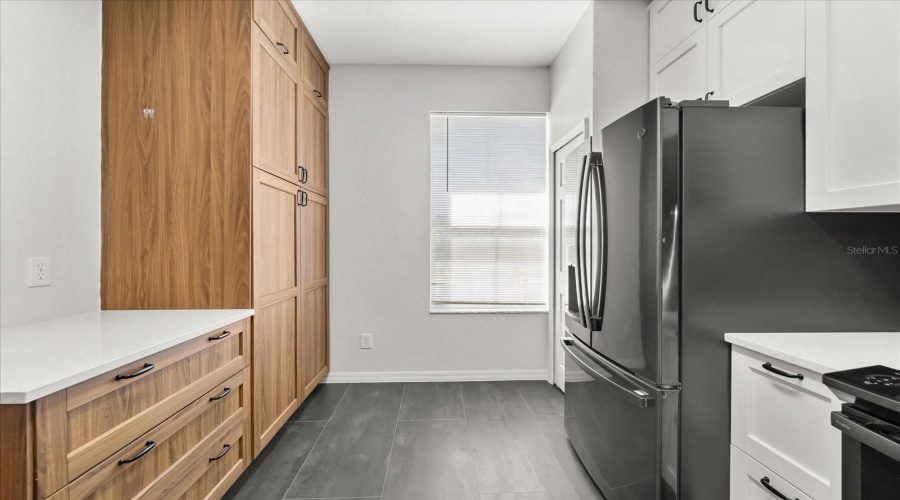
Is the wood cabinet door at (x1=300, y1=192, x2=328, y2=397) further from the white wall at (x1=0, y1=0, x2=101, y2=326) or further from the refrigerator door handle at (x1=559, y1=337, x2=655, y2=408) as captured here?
the refrigerator door handle at (x1=559, y1=337, x2=655, y2=408)

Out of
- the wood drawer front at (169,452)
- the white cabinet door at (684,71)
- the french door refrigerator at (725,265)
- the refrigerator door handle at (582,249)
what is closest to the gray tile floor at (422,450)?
the wood drawer front at (169,452)

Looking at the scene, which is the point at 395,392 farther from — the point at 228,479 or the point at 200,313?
the point at 200,313

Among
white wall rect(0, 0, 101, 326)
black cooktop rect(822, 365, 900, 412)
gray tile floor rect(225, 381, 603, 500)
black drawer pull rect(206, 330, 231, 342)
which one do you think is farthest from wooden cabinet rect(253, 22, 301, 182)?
black cooktop rect(822, 365, 900, 412)

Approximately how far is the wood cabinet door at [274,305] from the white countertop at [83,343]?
0.31 m

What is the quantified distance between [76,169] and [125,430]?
1292 millimetres

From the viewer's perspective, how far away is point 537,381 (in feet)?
11.9

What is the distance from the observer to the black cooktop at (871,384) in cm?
90

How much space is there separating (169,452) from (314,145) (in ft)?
7.57

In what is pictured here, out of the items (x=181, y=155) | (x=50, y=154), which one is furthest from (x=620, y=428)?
(x=50, y=154)

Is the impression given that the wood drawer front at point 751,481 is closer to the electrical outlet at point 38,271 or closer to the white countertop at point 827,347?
the white countertop at point 827,347

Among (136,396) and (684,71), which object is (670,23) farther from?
(136,396)

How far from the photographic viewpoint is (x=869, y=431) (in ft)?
3.11

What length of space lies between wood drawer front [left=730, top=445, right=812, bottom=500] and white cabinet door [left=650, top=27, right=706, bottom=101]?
1.64 m

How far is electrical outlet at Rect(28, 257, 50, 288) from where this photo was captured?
65.9 inches
